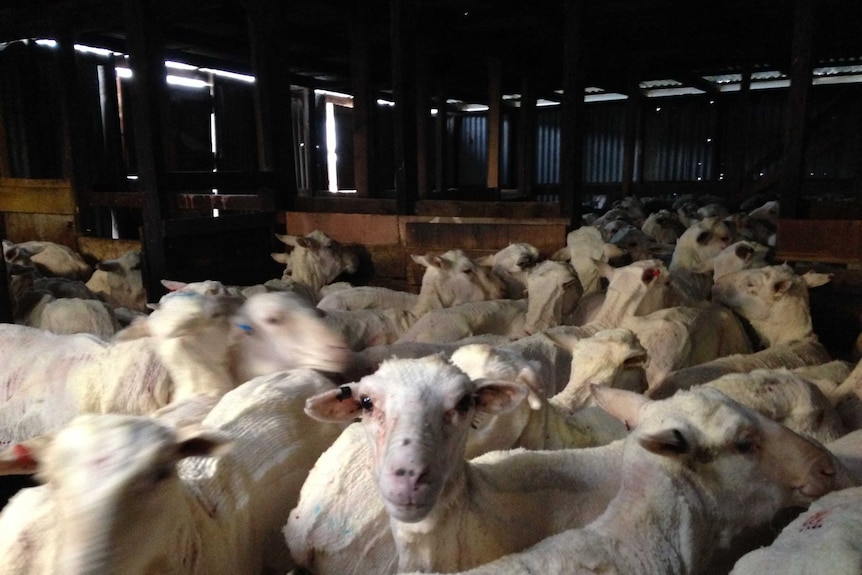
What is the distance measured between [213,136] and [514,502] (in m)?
13.3

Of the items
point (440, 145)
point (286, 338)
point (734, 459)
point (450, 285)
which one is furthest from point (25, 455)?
point (440, 145)

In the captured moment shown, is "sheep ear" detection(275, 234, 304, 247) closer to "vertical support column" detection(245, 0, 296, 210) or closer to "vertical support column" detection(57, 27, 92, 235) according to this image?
"vertical support column" detection(245, 0, 296, 210)

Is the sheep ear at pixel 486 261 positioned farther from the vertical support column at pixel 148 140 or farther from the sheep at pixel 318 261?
the vertical support column at pixel 148 140

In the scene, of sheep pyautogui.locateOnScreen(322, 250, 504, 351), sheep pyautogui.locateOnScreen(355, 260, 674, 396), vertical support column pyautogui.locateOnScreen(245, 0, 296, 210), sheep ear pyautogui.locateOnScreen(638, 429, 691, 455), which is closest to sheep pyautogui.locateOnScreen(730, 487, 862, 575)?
sheep ear pyautogui.locateOnScreen(638, 429, 691, 455)

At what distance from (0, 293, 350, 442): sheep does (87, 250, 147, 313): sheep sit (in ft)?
9.66

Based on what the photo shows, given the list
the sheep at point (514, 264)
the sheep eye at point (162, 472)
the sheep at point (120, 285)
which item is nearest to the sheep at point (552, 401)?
the sheep eye at point (162, 472)

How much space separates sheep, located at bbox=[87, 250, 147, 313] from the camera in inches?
257

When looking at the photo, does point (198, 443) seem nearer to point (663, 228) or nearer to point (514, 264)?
point (514, 264)

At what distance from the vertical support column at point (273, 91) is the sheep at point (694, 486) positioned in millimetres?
6500

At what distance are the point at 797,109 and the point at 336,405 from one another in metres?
5.38

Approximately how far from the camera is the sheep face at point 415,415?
5.90 feet

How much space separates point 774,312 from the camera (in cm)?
505

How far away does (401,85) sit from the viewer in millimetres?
6910

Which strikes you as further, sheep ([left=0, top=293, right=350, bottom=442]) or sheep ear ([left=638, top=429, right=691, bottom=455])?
sheep ([left=0, top=293, right=350, bottom=442])
